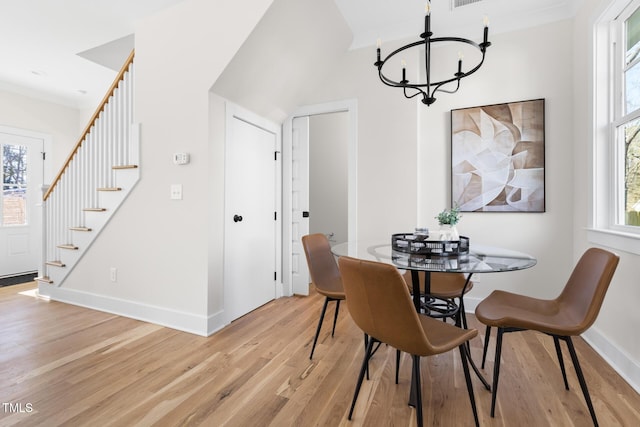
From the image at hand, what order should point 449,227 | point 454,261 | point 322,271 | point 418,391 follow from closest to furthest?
point 418,391 → point 454,261 → point 449,227 → point 322,271

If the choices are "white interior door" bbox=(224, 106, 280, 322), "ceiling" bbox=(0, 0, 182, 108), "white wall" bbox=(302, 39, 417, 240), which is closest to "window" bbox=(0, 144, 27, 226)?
"ceiling" bbox=(0, 0, 182, 108)

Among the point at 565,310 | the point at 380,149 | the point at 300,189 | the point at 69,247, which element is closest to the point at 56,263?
the point at 69,247

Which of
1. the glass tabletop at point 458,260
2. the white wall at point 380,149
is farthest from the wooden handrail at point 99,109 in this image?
the glass tabletop at point 458,260

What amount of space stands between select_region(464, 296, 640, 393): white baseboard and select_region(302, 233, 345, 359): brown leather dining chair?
1692 mm

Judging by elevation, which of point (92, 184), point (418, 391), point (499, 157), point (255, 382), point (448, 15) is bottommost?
point (255, 382)

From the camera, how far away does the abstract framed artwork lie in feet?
8.95

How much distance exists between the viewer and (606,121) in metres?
2.24

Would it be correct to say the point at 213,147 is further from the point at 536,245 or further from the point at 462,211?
the point at 536,245

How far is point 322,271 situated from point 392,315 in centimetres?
113

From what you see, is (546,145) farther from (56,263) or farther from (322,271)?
(56,263)

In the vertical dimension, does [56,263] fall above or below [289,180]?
below

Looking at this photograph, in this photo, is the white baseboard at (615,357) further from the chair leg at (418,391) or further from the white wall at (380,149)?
the white wall at (380,149)

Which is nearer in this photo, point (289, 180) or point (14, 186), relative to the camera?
point (289, 180)

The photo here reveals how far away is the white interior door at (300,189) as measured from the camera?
352 cm
